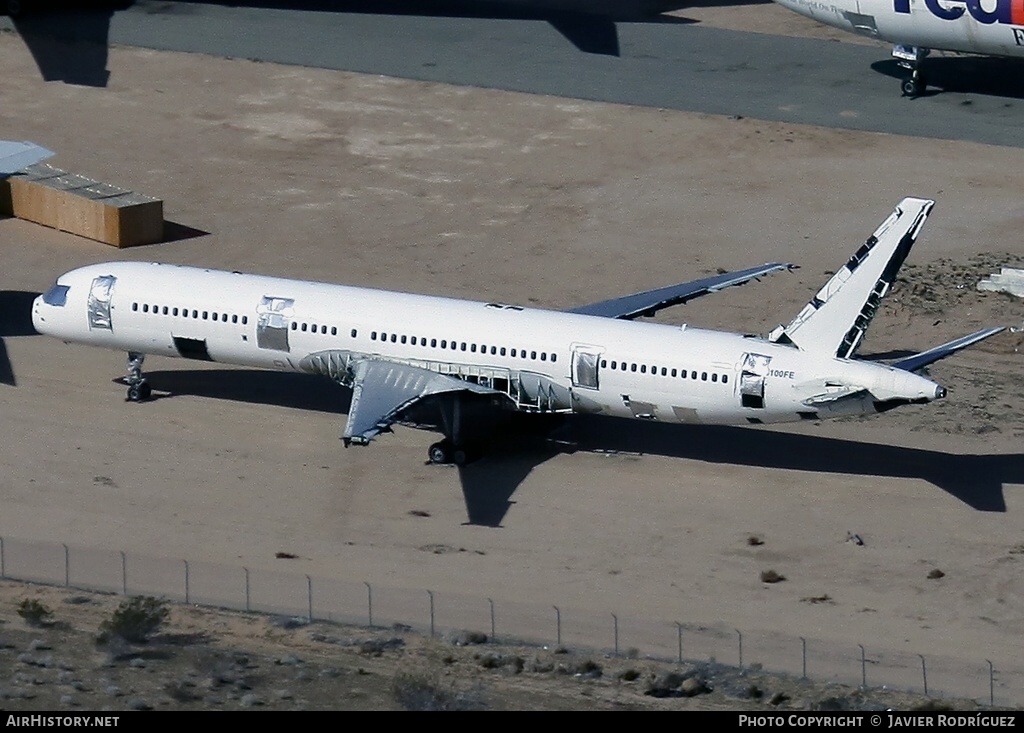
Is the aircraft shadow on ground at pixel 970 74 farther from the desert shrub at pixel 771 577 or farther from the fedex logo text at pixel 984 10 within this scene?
the desert shrub at pixel 771 577

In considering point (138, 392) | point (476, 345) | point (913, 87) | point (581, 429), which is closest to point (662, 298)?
point (581, 429)

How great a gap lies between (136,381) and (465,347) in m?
10.2

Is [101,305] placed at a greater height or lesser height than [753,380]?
lesser

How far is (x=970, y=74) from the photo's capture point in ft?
294

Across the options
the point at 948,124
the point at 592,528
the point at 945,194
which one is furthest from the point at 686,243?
the point at 592,528

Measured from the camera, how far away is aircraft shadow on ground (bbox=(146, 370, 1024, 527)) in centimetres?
5231

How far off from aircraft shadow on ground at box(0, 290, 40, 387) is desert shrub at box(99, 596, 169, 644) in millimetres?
17475

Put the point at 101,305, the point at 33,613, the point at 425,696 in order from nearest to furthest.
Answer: the point at 425,696
the point at 33,613
the point at 101,305

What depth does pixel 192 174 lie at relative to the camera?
77812 millimetres

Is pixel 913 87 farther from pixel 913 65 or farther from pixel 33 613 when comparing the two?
pixel 33 613

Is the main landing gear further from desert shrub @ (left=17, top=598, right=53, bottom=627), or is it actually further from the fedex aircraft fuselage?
desert shrub @ (left=17, top=598, right=53, bottom=627)

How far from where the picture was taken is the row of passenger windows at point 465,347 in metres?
52.8

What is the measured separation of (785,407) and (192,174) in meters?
34.4

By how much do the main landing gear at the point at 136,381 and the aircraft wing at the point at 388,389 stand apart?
6.94m
